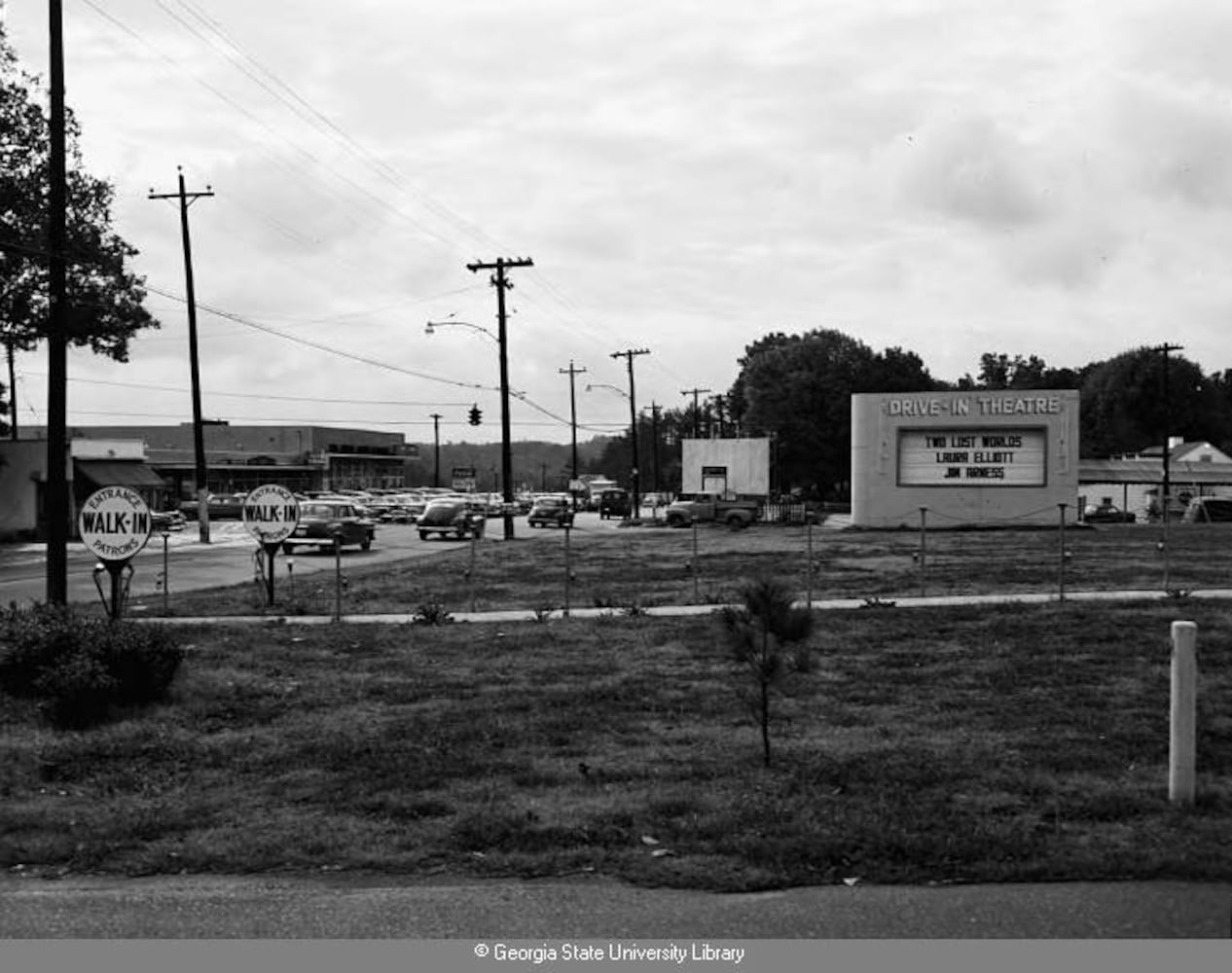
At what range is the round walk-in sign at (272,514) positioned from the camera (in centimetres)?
1817

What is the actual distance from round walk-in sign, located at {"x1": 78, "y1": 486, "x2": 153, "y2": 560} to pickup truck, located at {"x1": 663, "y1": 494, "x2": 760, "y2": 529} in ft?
135

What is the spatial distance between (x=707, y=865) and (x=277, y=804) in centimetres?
271

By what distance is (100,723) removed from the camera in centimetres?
911

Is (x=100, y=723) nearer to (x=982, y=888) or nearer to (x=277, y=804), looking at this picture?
(x=277, y=804)

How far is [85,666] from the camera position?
30.9 feet

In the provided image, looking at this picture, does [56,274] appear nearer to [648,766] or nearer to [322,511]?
[648,766]

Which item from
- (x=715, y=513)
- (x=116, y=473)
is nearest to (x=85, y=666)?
(x=715, y=513)

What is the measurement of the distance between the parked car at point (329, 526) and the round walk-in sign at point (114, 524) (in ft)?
82.5

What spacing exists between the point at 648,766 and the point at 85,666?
468 centimetres

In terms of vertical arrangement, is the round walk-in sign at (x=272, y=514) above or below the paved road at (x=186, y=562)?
above

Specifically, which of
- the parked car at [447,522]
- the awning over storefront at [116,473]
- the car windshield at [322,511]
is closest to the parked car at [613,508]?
the parked car at [447,522]

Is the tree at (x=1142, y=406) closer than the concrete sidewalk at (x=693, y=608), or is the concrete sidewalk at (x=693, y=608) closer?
the concrete sidewalk at (x=693, y=608)

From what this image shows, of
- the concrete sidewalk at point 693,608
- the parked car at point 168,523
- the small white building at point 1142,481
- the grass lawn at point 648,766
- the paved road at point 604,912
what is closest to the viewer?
the paved road at point 604,912

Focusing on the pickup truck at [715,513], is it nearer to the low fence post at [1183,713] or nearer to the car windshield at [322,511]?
the car windshield at [322,511]
